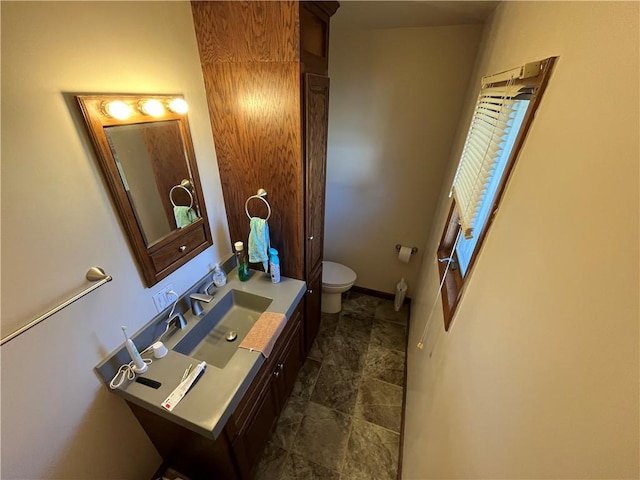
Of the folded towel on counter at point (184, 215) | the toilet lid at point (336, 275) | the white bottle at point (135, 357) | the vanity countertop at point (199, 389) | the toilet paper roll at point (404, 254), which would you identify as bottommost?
the toilet lid at point (336, 275)

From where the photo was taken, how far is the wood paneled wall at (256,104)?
122 centimetres

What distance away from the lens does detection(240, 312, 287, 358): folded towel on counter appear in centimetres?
135

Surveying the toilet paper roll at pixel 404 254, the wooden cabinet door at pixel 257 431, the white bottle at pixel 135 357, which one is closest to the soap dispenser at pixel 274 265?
the wooden cabinet door at pixel 257 431

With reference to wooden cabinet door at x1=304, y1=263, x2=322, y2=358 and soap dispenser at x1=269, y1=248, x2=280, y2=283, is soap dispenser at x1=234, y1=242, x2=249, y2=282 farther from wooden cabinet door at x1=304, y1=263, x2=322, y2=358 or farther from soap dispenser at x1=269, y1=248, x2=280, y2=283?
wooden cabinet door at x1=304, y1=263, x2=322, y2=358

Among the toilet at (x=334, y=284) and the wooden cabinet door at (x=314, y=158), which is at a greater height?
the wooden cabinet door at (x=314, y=158)

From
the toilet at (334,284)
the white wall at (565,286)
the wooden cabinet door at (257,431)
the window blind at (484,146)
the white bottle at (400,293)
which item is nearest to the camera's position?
the white wall at (565,286)

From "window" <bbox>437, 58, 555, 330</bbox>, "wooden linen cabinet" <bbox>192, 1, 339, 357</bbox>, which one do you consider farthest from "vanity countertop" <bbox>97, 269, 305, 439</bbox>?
"window" <bbox>437, 58, 555, 330</bbox>

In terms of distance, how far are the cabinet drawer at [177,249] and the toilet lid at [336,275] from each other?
129cm

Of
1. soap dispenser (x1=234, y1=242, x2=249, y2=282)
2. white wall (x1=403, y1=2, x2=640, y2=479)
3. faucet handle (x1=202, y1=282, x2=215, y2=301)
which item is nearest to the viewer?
white wall (x1=403, y1=2, x2=640, y2=479)

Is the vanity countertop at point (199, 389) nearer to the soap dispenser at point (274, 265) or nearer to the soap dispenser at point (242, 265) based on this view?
the soap dispenser at point (242, 265)

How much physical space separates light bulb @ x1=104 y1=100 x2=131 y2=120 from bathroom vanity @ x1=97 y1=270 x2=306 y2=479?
37.5 inches

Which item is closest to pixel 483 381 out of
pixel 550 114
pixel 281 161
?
pixel 550 114

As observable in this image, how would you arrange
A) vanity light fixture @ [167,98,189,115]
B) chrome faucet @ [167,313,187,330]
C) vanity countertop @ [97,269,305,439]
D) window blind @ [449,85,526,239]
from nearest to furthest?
1. window blind @ [449,85,526,239]
2. vanity countertop @ [97,269,305,439]
3. vanity light fixture @ [167,98,189,115]
4. chrome faucet @ [167,313,187,330]

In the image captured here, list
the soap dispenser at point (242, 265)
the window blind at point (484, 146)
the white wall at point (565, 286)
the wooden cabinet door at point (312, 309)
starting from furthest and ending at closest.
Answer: the wooden cabinet door at point (312, 309), the soap dispenser at point (242, 265), the window blind at point (484, 146), the white wall at point (565, 286)
